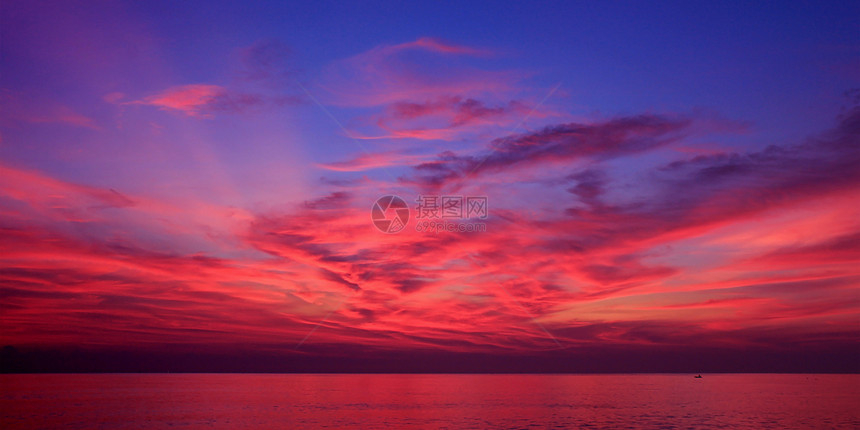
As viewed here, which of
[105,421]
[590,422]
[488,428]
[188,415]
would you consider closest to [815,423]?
[590,422]

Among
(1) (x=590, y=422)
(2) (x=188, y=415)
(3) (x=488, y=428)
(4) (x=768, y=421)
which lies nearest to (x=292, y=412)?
(2) (x=188, y=415)

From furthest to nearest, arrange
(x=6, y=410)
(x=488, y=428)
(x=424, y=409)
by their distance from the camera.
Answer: (x=424, y=409), (x=6, y=410), (x=488, y=428)

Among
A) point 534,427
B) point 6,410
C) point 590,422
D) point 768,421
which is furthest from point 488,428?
point 6,410

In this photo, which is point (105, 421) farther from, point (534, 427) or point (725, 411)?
point (725, 411)

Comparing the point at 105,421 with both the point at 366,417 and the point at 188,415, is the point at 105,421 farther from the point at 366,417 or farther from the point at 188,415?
the point at 366,417

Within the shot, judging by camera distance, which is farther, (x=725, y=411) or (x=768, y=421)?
(x=725, y=411)

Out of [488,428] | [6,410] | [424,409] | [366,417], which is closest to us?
[488,428]

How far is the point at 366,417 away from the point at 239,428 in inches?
764

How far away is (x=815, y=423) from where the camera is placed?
77.1 m

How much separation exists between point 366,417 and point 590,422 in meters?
29.5

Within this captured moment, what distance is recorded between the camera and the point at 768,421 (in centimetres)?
7894

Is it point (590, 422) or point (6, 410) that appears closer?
point (590, 422)

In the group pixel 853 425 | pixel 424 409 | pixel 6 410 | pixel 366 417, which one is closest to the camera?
pixel 853 425

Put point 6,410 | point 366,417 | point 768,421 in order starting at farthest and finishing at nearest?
point 6,410 → point 366,417 → point 768,421
